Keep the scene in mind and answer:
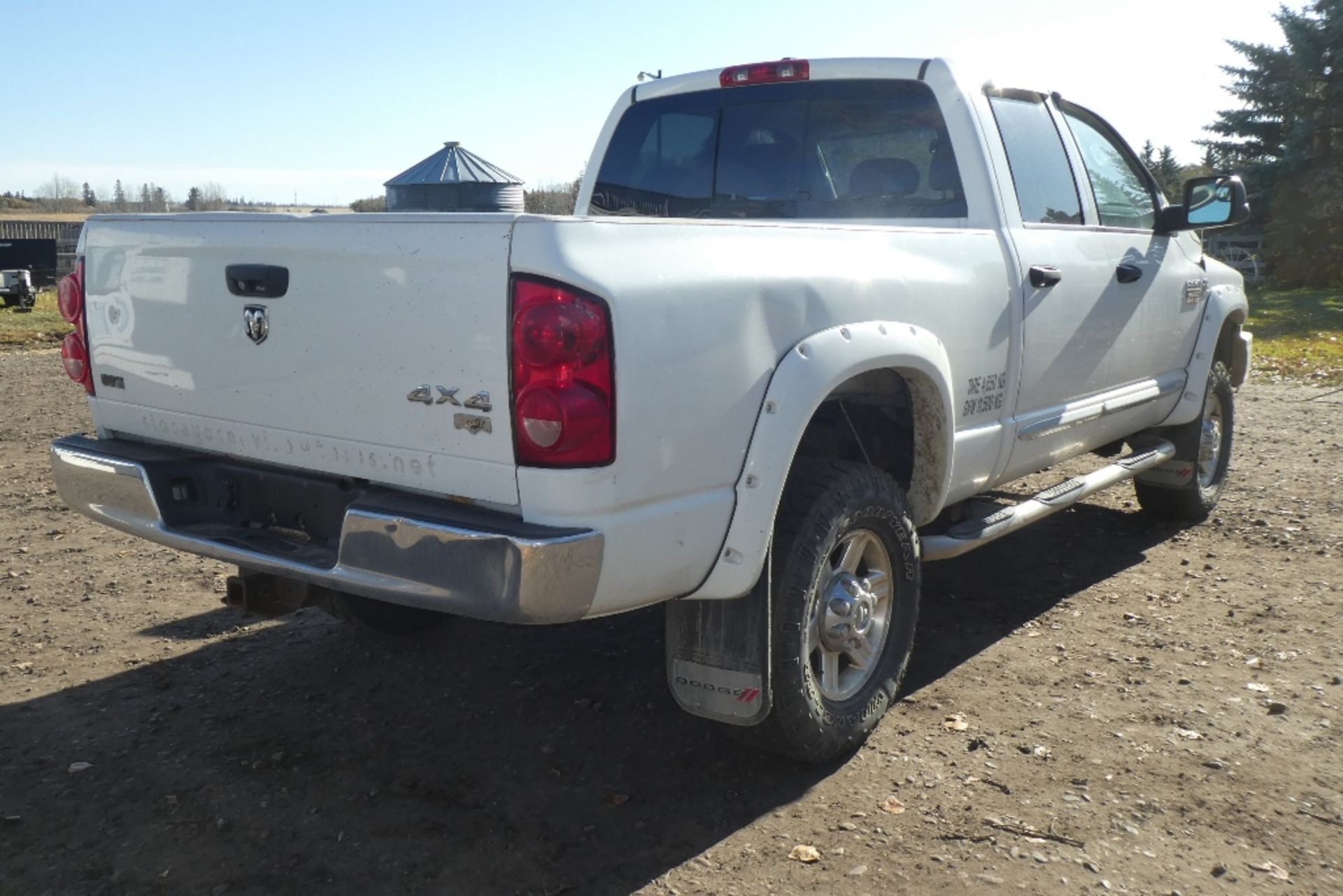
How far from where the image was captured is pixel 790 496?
334 cm

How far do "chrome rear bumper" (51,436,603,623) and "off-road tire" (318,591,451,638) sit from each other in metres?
0.65

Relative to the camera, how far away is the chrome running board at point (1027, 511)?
4.00 metres

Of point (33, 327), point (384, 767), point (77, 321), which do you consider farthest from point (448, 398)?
point (33, 327)

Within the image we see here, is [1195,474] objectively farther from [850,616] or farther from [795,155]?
[850,616]

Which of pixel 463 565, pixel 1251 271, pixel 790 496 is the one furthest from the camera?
pixel 1251 271

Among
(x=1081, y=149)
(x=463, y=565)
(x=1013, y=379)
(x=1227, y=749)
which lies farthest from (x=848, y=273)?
(x=1081, y=149)

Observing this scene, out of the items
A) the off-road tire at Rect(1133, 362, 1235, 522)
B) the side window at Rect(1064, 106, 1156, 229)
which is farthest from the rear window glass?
the off-road tire at Rect(1133, 362, 1235, 522)

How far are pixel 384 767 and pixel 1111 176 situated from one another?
398cm

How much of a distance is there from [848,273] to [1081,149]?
2246 millimetres

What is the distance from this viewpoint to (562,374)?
266 cm

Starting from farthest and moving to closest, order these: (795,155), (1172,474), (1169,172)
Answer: (1169,172)
(1172,474)
(795,155)

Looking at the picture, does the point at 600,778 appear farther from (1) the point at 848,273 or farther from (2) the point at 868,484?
(1) the point at 848,273

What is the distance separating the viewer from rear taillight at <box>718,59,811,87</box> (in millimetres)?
4621

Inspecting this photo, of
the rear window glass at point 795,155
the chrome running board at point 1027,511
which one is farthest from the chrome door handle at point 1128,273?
the rear window glass at point 795,155
